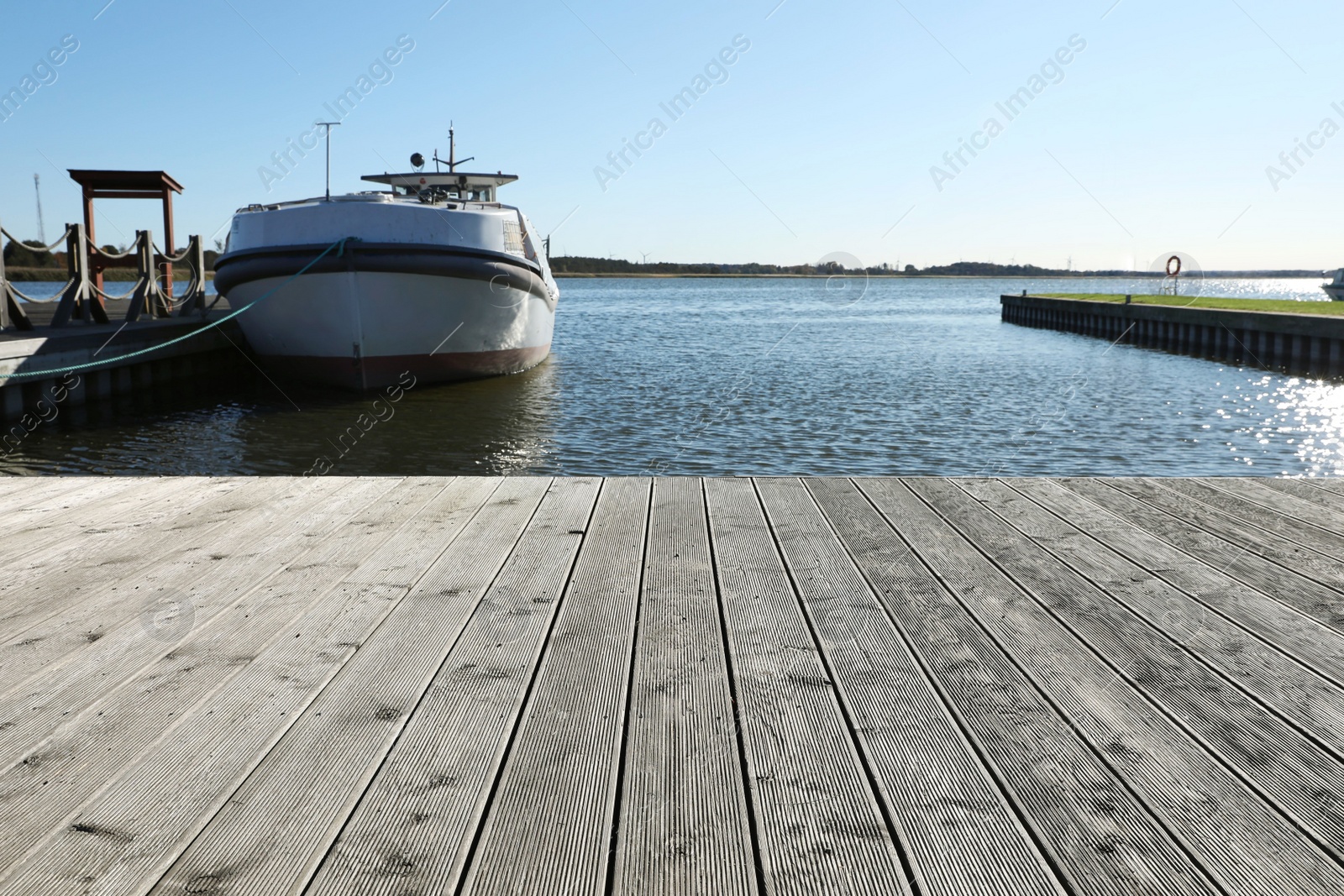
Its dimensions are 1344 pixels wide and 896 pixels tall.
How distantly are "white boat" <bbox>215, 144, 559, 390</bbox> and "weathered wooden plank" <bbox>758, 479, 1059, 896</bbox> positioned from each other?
34.1 ft

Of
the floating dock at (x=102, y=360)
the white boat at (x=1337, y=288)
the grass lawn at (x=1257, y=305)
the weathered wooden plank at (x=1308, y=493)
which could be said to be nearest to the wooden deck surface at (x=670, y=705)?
the weathered wooden plank at (x=1308, y=493)

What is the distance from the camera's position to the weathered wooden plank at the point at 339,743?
54.6 inches

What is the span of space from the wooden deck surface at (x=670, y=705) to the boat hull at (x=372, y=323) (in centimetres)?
915

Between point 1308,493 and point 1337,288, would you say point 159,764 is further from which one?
point 1337,288

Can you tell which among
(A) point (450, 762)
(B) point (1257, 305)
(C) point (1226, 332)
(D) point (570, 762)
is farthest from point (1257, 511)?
(B) point (1257, 305)

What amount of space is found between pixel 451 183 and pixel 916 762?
15.5 meters

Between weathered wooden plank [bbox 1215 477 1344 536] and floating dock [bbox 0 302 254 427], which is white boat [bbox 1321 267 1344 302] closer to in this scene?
floating dock [bbox 0 302 254 427]

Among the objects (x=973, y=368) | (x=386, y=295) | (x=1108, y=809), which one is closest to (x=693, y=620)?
(x=1108, y=809)

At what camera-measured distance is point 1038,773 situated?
1654mm

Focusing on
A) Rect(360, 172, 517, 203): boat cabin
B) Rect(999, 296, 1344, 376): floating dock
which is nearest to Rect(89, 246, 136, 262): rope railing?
Rect(360, 172, 517, 203): boat cabin

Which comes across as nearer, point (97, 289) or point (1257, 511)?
point (1257, 511)

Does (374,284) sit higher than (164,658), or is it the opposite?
(374,284)

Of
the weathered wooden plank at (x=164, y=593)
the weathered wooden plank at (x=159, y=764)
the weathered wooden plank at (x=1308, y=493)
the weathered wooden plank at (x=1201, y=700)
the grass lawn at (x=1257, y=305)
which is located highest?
the grass lawn at (x=1257, y=305)

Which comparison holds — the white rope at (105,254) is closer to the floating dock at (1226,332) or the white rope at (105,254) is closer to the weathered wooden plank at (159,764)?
the weathered wooden plank at (159,764)
